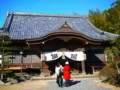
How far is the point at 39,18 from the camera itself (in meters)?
18.0

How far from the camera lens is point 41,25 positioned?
16.4m

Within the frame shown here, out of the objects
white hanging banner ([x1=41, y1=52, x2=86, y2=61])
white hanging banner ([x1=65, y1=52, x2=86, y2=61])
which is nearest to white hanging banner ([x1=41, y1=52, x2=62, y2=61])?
white hanging banner ([x1=41, y1=52, x2=86, y2=61])

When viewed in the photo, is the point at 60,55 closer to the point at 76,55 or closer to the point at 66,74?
the point at 76,55

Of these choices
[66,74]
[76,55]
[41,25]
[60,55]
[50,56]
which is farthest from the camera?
[41,25]

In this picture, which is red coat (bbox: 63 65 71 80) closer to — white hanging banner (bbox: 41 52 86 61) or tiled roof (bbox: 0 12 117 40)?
white hanging banner (bbox: 41 52 86 61)

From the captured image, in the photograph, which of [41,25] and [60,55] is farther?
[41,25]

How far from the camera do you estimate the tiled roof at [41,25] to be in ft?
47.4

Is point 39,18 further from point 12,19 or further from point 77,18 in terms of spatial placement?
point 77,18

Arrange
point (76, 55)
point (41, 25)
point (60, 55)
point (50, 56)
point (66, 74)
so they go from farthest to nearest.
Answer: point (41, 25), point (76, 55), point (60, 55), point (50, 56), point (66, 74)

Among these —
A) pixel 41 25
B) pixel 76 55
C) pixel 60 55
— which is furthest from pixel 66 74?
pixel 41 25

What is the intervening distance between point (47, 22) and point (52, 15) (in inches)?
77.7

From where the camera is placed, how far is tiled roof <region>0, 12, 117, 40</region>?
14.4 m

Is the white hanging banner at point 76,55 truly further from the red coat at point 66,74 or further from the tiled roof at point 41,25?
the red coat at point 66,74

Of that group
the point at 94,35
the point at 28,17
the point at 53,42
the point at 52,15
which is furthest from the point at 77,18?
the point at 53,42
